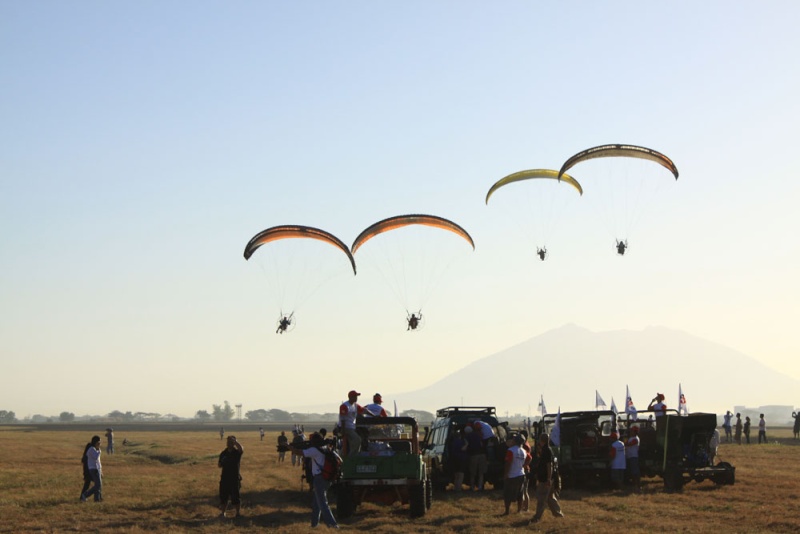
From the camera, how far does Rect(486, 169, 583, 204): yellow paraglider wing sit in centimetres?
3891

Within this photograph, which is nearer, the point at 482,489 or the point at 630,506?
the point at 630,506

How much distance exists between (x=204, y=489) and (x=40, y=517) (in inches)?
295

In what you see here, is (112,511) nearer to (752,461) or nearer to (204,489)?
(204,489)

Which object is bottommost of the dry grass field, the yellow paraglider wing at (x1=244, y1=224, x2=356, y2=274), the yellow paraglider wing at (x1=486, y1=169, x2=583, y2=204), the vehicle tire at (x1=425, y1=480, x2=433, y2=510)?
the dry grass field

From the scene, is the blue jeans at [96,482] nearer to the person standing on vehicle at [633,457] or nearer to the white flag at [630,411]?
the person standing on vehicle at [633,457]

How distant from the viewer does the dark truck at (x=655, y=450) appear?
2506 cm

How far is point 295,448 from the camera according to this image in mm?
19938

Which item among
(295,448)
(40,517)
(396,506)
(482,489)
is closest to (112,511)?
(40,517)

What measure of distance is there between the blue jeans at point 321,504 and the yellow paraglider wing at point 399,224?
16954 millimetres

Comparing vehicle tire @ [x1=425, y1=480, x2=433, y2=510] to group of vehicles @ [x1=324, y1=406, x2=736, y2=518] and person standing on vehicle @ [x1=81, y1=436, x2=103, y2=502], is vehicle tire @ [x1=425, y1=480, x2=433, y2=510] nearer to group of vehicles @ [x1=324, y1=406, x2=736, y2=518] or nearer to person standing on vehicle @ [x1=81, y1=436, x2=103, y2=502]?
group of vehicles @ [x1=324, y1=406, x2=736, y2=518]

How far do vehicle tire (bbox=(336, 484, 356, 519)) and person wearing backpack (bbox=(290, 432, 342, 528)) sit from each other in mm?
933

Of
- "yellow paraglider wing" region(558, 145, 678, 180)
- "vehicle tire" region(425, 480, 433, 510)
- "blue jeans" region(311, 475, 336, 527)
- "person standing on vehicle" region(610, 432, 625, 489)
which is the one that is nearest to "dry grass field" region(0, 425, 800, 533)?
"vehicle tire" region(425, 480, 433, 510)

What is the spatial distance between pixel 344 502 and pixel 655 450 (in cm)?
1102

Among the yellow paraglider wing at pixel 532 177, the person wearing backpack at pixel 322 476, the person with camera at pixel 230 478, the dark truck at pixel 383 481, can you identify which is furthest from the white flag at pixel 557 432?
the yellow paraglider wing at pixel 532 177
